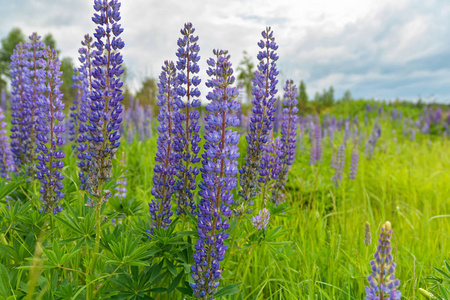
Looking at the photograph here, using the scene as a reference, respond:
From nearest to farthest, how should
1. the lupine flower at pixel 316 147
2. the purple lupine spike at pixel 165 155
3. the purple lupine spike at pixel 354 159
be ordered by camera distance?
the purple lupine spike at pixel 165 155 → the purple lupine spike at pixel 354 159 → the lupine flower at pixel 316 147

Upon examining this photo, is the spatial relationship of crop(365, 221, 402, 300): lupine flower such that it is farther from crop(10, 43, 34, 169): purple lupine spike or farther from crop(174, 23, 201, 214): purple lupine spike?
crop(10, 43, 34, 169): purple lupine spike

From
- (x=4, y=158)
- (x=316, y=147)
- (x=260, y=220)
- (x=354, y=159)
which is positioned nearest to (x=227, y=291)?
(x=260, y=220)

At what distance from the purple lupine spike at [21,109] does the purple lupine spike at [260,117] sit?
2.09m

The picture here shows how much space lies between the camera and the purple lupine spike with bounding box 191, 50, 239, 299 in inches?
70.3

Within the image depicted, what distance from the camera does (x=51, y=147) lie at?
261 cm

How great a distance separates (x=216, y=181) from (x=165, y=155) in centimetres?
64

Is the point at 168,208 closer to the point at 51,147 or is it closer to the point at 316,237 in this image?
the point at 51,147

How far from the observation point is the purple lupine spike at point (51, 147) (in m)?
2.55

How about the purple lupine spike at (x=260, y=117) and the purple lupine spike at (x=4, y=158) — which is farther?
the purple lupine spike at (x=4, y=158)

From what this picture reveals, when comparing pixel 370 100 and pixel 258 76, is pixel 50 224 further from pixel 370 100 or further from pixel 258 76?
pixel 370 100

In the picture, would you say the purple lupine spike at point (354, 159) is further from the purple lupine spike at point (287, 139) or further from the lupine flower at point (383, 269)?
the lupine flower at point (383, 269)

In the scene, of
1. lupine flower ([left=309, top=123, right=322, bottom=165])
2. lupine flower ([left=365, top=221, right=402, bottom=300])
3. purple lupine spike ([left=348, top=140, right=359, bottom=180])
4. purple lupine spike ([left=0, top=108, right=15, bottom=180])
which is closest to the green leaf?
lupine flower ([left=365, top=221, right=402, bottom=300])

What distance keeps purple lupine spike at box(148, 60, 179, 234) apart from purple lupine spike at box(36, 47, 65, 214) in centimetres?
85

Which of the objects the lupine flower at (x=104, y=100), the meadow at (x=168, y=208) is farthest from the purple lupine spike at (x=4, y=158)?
the lupine flower at (x=104, y=100)
